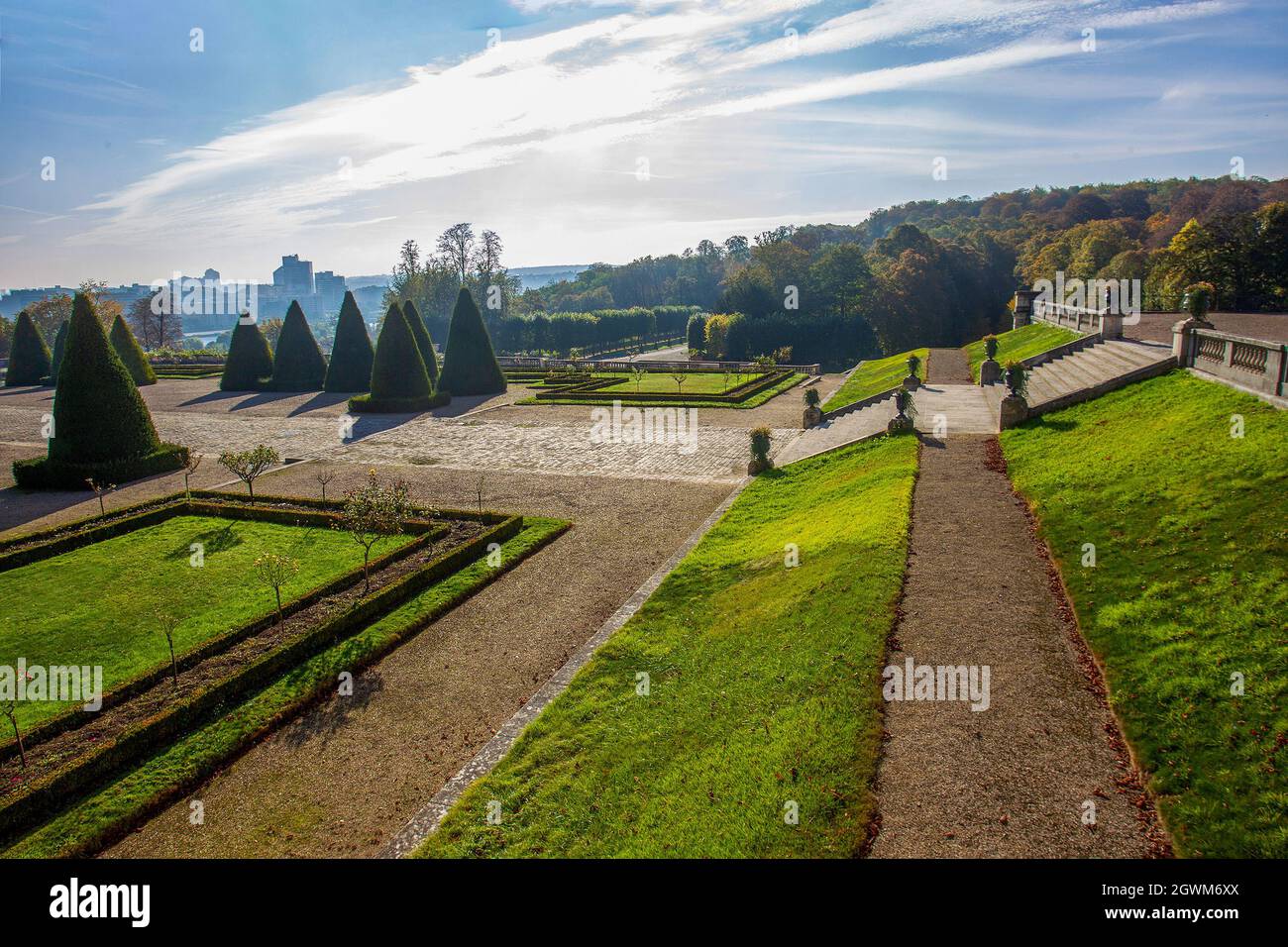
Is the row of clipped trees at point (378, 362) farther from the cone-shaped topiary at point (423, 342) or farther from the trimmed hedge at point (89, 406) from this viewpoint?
the trimmed hedge at point (89, 406)

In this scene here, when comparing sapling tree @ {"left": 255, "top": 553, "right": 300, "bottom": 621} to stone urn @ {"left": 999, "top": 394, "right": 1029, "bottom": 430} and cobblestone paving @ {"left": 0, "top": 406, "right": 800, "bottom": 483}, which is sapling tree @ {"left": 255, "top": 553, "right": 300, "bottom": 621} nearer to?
cobblestone paving @ {"left": 0, "top": 406, "right": 800, "bottom": 483}

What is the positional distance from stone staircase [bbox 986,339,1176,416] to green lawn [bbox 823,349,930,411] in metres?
6.41

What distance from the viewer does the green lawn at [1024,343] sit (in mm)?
36125

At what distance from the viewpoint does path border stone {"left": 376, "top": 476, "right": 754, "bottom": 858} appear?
351 inches

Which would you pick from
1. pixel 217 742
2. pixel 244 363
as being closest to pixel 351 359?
pixel 244 363

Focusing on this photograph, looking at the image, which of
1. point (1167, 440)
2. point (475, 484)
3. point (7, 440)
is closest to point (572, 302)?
point (7, 440)

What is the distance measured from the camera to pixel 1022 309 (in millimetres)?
51344

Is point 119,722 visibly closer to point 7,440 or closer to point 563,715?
point 563,715

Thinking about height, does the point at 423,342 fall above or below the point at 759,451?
above

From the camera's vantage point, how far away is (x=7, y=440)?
38094 mm

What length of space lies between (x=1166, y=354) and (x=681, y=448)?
17474 millimetres

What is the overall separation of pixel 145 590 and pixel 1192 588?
20.7 m

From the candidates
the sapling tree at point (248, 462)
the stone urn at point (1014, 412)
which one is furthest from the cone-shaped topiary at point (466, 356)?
the stone urn at point (1014, 412)

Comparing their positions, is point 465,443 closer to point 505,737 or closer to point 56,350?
point 505,737
